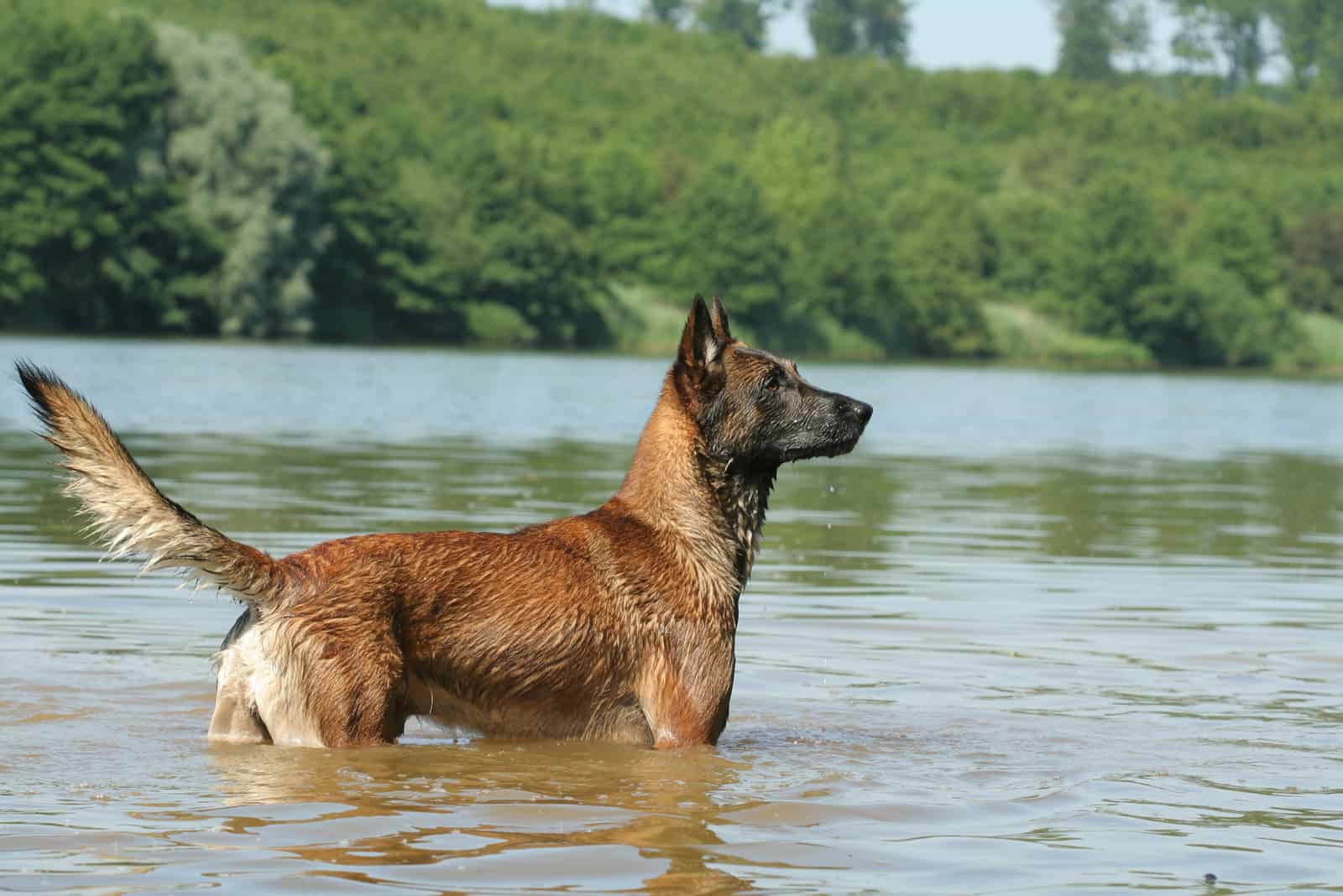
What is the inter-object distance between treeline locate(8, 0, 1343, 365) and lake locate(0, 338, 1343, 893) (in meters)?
63.4

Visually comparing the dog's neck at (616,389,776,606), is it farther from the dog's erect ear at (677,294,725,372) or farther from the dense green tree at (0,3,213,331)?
the dense green tree at (0,3,213,331)

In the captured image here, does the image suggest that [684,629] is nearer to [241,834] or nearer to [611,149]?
[241,834]

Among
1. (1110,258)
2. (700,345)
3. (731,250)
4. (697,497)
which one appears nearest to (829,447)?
(697,497)

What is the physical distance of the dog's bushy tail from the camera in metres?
7.50

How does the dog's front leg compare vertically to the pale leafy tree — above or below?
below

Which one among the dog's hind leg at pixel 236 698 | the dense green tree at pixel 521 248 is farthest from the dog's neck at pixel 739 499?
the dense green tree at pixel 521 248

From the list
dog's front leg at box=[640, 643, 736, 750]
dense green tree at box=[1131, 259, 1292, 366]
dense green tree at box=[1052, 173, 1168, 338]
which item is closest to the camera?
dog's front leg at box=[640, 643, 736, 750]

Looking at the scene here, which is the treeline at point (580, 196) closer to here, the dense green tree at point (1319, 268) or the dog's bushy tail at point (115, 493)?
the dense green tree at point (1319, 268)

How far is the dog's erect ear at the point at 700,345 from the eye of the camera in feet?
28.7

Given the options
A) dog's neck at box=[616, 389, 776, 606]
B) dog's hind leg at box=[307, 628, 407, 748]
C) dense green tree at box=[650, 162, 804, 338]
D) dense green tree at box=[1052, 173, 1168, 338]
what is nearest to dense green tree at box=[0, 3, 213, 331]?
dense green tree at box=[650, 162, 804, 338]

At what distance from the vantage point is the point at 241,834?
7.21 meters

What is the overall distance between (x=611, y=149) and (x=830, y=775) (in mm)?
125379

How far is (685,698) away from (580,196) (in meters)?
115

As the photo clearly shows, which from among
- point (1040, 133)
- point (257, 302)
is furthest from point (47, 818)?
point (1040, 133)
